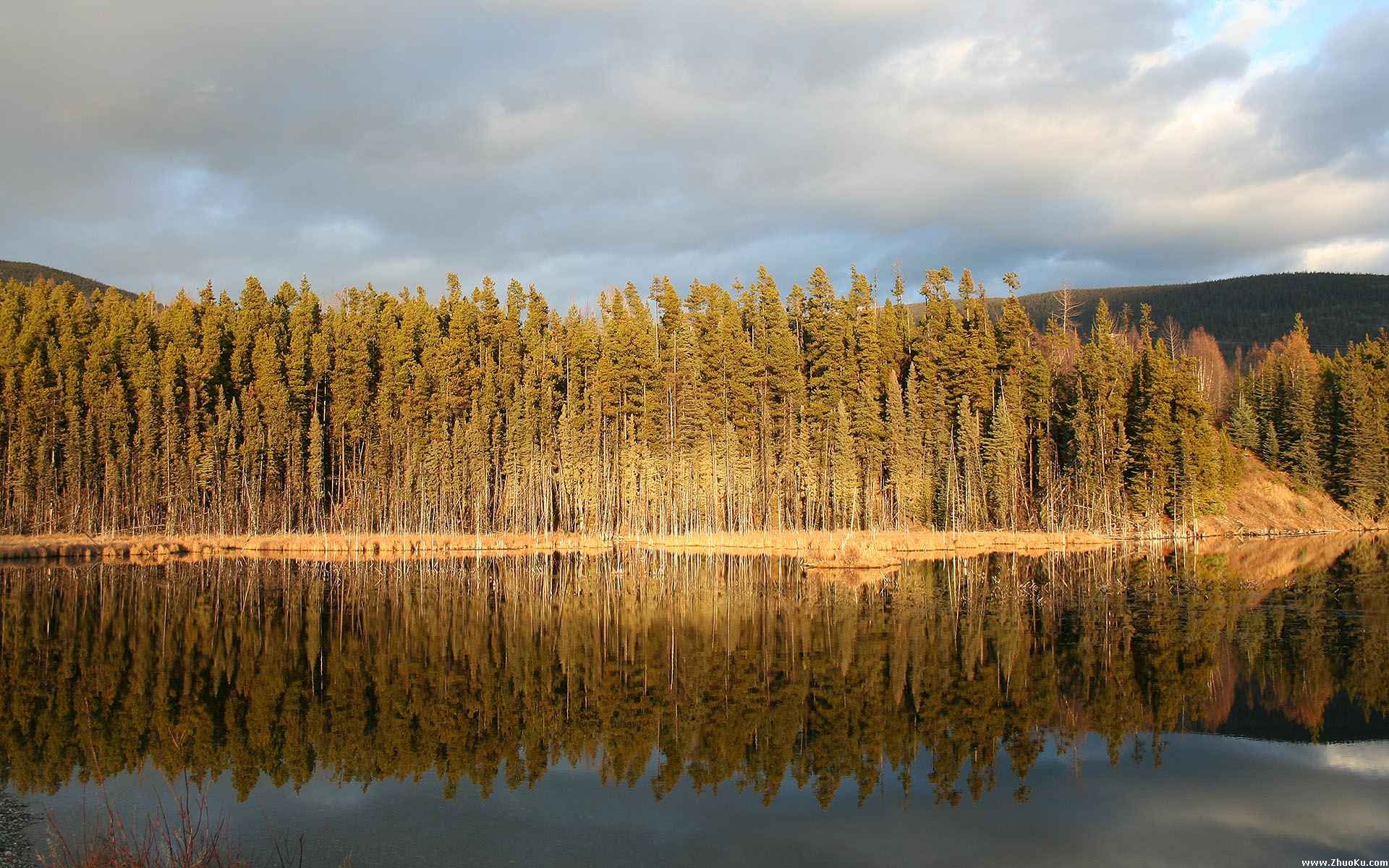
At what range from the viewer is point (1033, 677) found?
839 inches

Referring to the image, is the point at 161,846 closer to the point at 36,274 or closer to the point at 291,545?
the point at 291,545

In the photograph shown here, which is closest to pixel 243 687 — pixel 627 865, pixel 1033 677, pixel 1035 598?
pixel 627 865

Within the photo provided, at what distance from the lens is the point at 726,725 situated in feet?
57.9

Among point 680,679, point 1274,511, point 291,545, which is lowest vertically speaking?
point 680,679

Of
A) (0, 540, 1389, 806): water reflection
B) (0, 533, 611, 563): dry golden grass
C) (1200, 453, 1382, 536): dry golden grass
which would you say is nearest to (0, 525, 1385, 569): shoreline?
(0, 533, 611, 563): dry golden grass

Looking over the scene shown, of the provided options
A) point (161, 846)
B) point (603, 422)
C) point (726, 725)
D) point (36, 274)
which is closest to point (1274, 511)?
point (603, 422)

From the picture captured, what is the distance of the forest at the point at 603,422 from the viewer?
64.0 meters

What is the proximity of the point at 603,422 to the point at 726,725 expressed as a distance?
52235 mm

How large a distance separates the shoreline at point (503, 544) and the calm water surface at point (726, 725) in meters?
20.7

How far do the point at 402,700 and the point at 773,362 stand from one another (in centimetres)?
5236

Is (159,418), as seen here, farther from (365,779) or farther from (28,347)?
(365,779)

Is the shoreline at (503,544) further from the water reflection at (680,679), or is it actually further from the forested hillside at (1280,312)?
the forested hillside at (1280,312)

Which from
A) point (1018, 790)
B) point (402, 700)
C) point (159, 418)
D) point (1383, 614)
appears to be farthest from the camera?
point (159, 418)

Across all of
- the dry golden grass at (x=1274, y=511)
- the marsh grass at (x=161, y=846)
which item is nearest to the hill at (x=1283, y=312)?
the dry golden grass at (x=1274, y=511)
